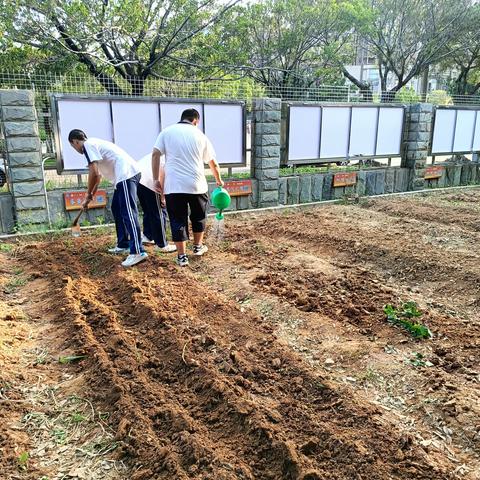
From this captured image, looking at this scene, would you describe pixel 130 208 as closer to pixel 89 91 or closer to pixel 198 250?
pixel 198 250

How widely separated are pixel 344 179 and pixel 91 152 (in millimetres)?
5676

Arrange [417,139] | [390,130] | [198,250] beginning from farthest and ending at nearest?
[417,139] → [390,130] → [198,250]

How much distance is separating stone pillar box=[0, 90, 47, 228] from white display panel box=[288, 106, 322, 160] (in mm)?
4329

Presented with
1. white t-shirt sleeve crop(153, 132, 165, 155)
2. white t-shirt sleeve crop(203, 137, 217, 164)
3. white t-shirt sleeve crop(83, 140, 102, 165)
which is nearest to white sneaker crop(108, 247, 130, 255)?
white t-shirt sleeve crop(83, 140, 102, 165)

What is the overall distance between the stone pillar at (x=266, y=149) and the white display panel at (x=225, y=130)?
0.30 meters

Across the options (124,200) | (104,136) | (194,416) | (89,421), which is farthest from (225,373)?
(104,136)

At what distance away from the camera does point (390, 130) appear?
995 centimetres

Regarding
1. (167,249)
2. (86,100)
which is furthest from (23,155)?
(167,249)

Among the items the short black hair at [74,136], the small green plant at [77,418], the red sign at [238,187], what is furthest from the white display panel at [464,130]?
the small green plant at [77,418]

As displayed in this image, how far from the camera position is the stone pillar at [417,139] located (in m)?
10.1

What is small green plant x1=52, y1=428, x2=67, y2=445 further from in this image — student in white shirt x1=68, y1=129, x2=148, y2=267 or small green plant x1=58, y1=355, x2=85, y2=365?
student in white shirt x1=68, y1=129, x2=148, y2=267

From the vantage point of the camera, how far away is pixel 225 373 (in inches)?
120

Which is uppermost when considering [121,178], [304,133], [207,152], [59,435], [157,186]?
[304,133]

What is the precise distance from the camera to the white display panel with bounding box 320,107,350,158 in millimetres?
8930
